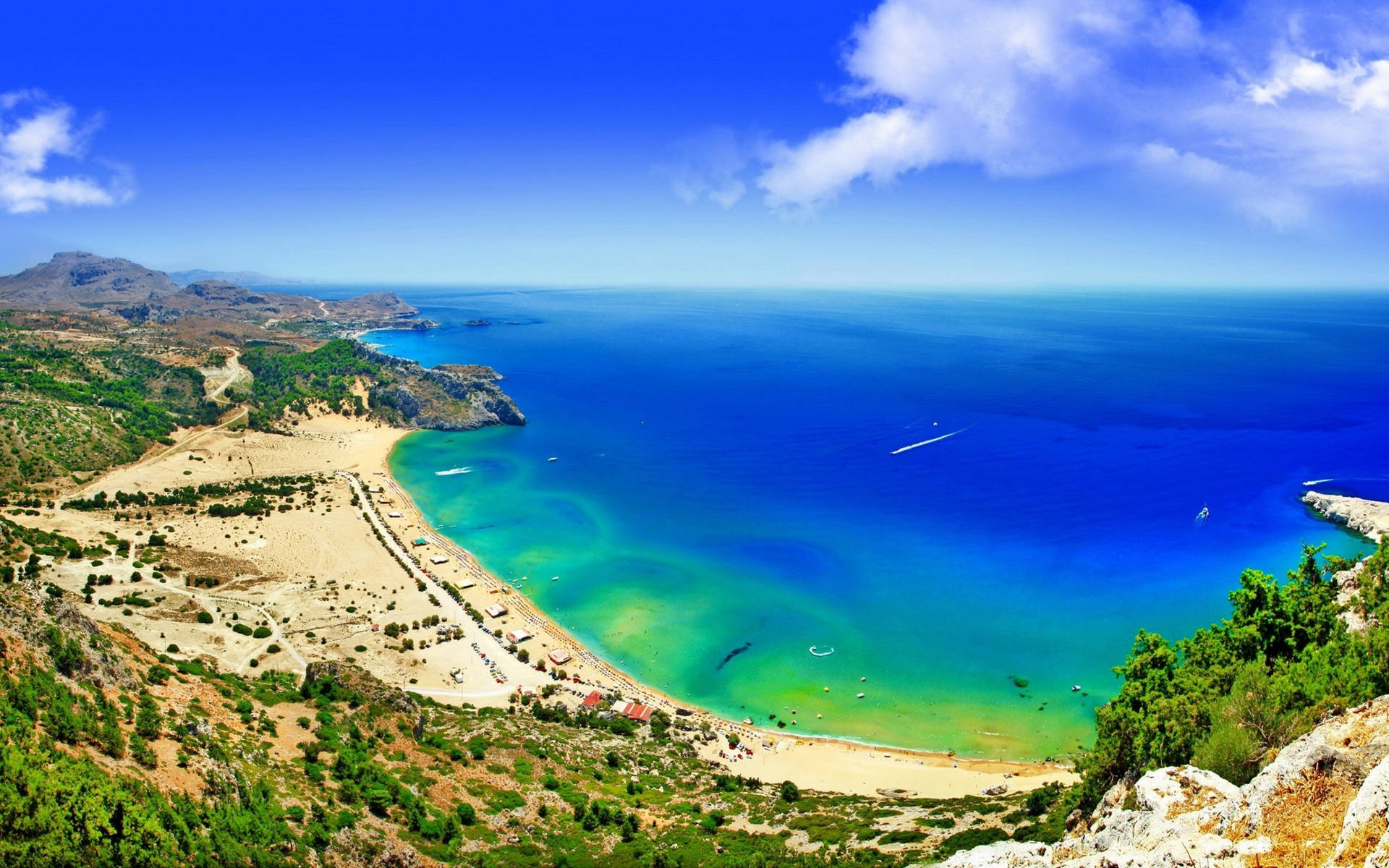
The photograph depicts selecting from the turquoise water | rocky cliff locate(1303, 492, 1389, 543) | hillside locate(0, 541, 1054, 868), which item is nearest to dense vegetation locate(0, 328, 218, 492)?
the turquoise water

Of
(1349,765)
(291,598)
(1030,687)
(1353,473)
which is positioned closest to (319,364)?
(291,598)

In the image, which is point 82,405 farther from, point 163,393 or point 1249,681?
point 1249,681

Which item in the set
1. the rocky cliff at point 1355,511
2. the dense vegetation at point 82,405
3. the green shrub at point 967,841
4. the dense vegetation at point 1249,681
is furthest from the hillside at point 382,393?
the rocky cliff at point 1355,511

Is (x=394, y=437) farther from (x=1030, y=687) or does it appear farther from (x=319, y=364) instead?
(x=1030, y=687)

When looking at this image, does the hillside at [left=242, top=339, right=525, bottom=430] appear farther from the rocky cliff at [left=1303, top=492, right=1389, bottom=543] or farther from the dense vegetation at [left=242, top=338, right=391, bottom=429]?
the rocky cliff at [left=1303, top=492, right=1389, bottom=543]

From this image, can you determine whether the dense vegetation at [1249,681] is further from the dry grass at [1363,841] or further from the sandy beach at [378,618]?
the sandy beach at [378,618]
